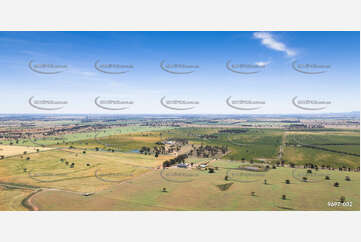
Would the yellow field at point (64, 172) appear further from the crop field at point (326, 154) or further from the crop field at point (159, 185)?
the crop field at point (326, 154)

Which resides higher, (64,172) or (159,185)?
(64,172)

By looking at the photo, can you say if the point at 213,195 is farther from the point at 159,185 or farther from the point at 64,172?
the point at 64,172

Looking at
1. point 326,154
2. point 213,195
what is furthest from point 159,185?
point 326,154

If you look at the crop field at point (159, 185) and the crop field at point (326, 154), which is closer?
the crop field at point (159, 185)

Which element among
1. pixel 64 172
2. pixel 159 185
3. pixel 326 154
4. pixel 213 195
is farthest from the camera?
pixel 326 154

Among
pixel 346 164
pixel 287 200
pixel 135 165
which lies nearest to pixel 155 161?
pixel 135 165

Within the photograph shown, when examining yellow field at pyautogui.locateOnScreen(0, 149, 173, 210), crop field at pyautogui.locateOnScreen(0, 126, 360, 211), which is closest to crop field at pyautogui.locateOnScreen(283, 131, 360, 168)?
crop field at pyautogui.locateOnScreen(0, 126, 360, 211)

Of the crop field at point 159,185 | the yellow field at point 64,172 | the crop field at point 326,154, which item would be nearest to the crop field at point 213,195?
the crop field at point 159,185

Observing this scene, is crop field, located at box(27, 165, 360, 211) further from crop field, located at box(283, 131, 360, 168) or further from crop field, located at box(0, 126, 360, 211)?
crop field, located at box(283, 131, 360, 168)

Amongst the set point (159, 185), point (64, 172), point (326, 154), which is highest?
point (326, 154)

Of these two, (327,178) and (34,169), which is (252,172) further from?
(34,169)

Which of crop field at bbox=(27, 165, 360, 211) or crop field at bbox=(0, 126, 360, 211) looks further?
crop field at bbox=(0, 126, 360, 211)

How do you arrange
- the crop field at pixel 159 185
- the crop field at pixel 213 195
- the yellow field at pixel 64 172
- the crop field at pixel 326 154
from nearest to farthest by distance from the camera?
the crop field at pixel 213 195
the crop field at pixel 159 185
the yellow field at pixel 64 172
the crop field at pixel 326 154
